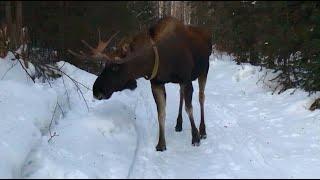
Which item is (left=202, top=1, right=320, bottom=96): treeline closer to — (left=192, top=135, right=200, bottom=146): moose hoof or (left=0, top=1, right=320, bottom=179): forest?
(left=0, top=1, right=320, bottom=179): forest

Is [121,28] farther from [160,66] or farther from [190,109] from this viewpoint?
[160,66]

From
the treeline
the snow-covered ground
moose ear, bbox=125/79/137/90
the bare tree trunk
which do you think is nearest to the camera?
the snow-covered ground

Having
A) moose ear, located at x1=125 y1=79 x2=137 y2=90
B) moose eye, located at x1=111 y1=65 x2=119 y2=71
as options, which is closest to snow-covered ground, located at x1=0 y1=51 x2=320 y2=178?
moose ear, located at x1=125 y1=79 x2=137 y2=90

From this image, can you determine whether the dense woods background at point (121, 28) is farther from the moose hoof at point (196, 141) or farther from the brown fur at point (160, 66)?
the moose hoof at point (196, 141)

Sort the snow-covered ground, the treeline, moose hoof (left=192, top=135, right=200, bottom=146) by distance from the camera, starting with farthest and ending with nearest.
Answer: the treeline < moose hoof (left=192, top=135, right=200, bottom=146) < the snow-covered ground

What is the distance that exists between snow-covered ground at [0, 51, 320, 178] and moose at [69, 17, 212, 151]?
51 centimetres

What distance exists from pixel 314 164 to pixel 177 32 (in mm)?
2894

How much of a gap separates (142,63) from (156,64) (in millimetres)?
204

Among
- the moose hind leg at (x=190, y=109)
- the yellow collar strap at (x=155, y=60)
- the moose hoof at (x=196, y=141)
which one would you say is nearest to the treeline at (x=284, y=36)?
the moose hind leg at (x=190, y=109)

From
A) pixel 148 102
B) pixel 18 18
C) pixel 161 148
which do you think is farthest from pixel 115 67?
pixel 18 18

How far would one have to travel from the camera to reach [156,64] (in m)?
6.98

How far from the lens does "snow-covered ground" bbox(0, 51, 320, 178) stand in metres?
5.79

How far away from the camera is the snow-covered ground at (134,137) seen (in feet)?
19.0

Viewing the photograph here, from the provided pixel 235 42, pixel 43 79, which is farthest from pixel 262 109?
pixel 235 42
